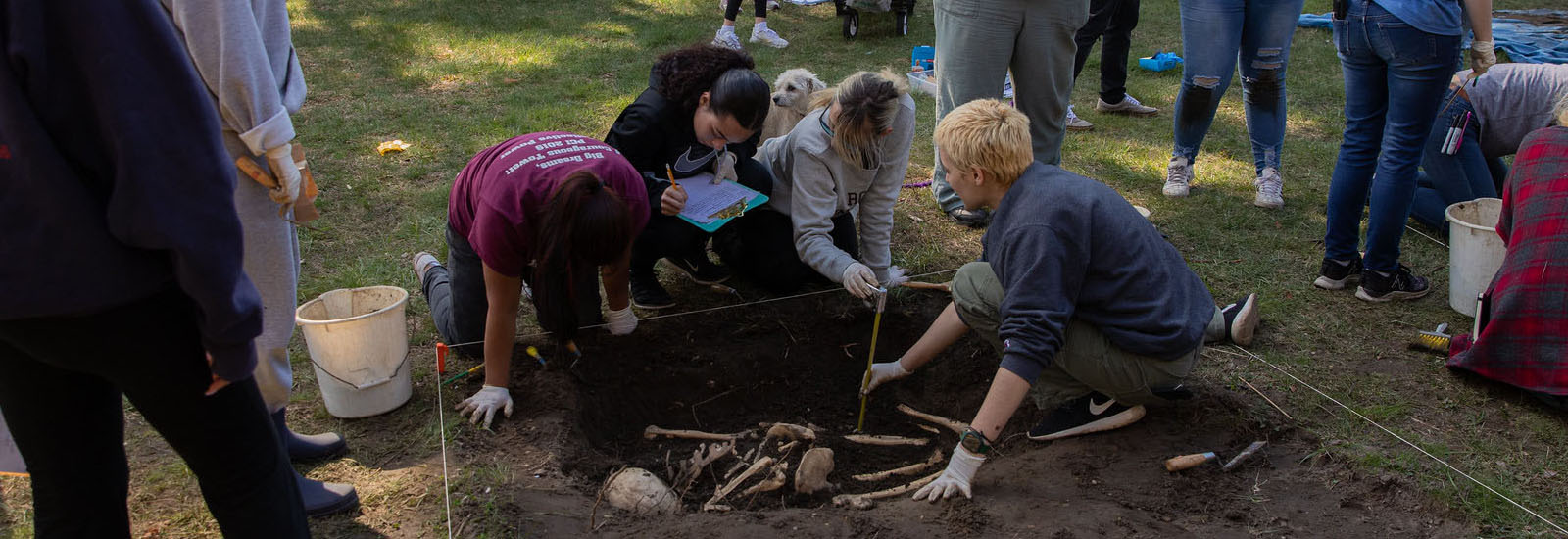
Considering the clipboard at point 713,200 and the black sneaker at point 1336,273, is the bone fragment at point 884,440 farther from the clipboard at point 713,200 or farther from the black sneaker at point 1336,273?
the black sneaker at point 1336,273

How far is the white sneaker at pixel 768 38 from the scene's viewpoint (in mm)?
8844

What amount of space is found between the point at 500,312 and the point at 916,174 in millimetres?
3265

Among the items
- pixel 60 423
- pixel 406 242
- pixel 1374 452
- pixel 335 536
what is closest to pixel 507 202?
pixel 335 536

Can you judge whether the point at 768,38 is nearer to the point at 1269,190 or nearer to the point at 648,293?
the point at 1269,190

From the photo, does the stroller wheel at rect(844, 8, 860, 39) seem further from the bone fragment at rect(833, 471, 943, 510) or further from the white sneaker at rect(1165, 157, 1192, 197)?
the bone fragment at rect(833, 471, 943, 510)

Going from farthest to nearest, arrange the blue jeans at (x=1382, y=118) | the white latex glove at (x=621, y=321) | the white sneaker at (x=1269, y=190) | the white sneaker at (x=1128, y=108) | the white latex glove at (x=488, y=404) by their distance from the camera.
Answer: the white sneaker at (x=1128, y=108)
the white sneaker at (x=1269, y=190)
the blue jeans at (x=1382, y=118)
the white latex glove at (x=621, y=321)
the white latex glove at (x=488, y=404)

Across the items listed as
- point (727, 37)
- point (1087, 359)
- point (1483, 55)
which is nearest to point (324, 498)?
point (1087, 359)

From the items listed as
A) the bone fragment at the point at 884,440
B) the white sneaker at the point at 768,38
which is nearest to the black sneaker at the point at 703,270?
the bone fragment at the point at 884,440

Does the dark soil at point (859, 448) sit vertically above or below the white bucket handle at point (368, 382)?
below

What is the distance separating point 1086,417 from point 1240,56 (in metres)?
2.73

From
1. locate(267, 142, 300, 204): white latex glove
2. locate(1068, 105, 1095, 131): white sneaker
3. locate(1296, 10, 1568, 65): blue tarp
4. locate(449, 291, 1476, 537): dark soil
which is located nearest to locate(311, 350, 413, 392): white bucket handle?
locate(449, 291, 1476, 537): dark soil

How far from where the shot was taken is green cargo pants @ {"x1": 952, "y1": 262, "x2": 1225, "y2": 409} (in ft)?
Result: 9.87

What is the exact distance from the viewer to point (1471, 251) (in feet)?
12.9

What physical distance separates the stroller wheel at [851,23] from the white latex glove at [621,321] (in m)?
6.15
